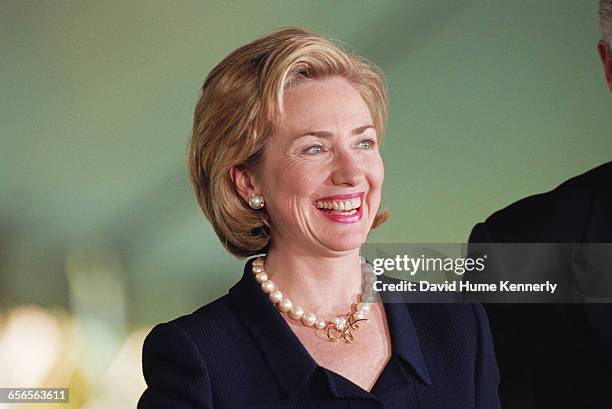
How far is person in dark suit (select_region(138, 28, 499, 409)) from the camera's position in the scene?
76.1 inches

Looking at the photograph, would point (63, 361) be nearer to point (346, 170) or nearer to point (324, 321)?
point (324, 321)

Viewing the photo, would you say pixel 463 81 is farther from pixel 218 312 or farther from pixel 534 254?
pixel 218 312

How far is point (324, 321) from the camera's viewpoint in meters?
2.01

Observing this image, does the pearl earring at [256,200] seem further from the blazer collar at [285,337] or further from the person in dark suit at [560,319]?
the person in dark suit at [560,319]

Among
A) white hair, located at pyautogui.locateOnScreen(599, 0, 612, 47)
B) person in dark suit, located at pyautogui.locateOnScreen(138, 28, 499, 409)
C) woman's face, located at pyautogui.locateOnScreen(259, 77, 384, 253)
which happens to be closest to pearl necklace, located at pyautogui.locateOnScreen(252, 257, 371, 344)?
person in dark suit, located at pyautogui.locateOnScreen(138, 28, 499, 409)

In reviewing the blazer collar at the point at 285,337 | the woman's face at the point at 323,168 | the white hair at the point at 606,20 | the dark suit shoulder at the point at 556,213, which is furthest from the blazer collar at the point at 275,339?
the white hair at the point at 606,20

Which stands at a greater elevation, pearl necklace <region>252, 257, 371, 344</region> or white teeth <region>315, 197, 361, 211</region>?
white teeth <region>315, 197, 361, 211</region>

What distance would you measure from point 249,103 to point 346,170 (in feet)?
0.79

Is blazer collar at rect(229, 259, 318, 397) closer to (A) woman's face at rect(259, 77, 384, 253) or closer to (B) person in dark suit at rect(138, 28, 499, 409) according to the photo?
(B) person in dark suit at rect(138, 28, 499, 409)

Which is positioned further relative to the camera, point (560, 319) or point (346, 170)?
point (560, 319)

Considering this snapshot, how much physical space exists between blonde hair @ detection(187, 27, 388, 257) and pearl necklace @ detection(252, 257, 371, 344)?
0.13m

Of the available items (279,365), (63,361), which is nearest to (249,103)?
(279,365)

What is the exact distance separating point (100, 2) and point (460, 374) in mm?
1552

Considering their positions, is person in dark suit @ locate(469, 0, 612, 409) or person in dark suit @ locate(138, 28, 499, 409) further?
person in dark suit @ locate(469, 0, 612, 409)
